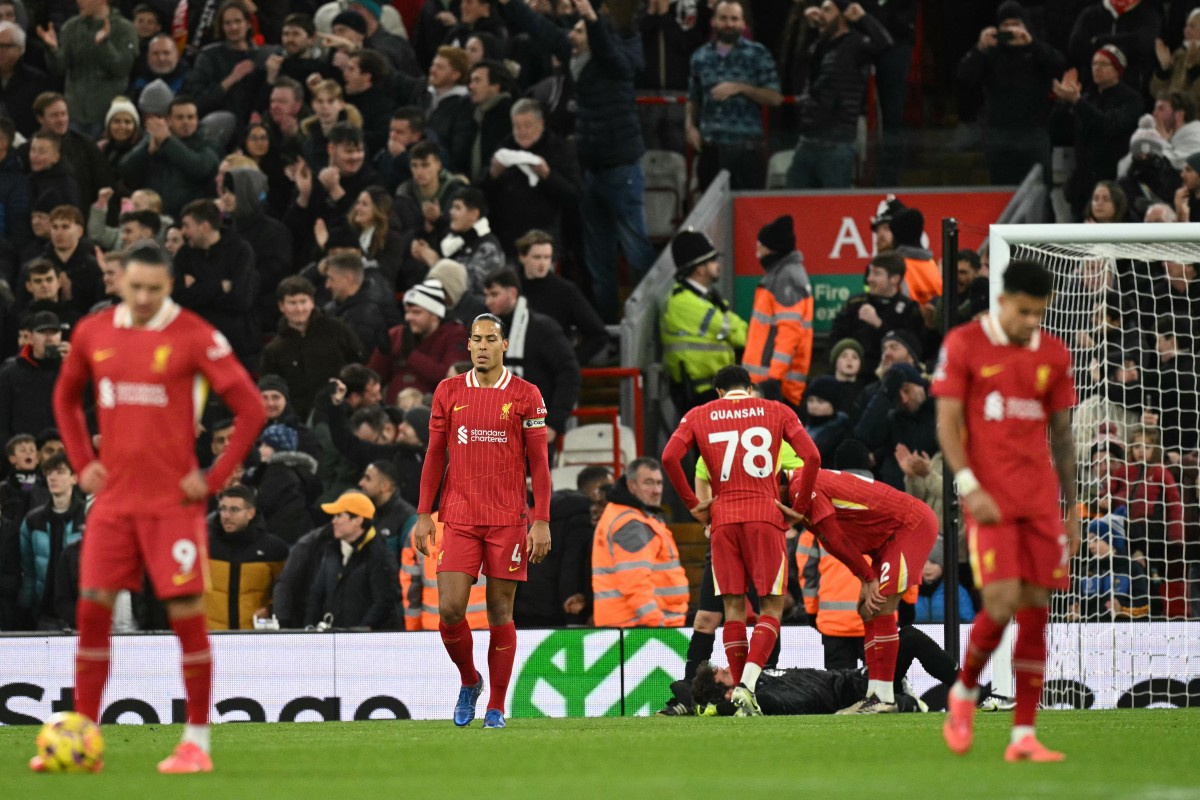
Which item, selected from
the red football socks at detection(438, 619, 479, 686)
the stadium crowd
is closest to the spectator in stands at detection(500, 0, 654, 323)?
the stadium crowd

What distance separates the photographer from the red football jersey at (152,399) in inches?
339

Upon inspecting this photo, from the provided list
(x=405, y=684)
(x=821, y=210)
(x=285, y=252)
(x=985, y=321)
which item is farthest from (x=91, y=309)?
(x=985, y=321)

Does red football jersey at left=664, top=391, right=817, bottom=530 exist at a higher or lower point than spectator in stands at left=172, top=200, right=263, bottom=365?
lower

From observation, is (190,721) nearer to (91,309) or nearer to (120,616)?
(120,616)

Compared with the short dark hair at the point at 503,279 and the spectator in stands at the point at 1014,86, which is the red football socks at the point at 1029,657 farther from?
the spectator in stands at the point at 1014,86

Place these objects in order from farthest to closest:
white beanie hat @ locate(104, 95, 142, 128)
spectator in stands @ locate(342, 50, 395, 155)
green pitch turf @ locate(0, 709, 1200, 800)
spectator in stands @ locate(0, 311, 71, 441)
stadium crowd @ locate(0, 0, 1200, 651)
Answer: white beanie hat @ locate(104, 95, 142, 128) < spectator in stands @ locate(342, 50, 395, 155) < spectator in stands @ locate(0, 311, 71, 441) < stadium crowd @ locate(0, 0, 1200, 651) < green pitch turf @ locate(0, 709, 1200, 800)

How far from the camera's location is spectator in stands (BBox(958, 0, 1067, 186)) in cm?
1904

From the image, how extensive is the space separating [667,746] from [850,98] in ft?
34.5

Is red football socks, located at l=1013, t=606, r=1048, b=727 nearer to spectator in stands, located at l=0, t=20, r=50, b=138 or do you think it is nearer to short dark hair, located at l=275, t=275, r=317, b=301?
short dark hair, located at l=275, t=275, r=317, b=301

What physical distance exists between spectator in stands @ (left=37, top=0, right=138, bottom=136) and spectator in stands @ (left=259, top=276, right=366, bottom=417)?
4738mm

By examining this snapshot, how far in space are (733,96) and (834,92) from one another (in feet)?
3.28

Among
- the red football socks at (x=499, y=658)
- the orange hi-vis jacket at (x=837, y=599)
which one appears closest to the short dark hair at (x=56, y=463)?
the red football socks at (x=499, y=658)

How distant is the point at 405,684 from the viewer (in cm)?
1498

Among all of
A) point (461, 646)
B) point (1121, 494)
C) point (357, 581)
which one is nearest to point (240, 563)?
point (357, 581)
